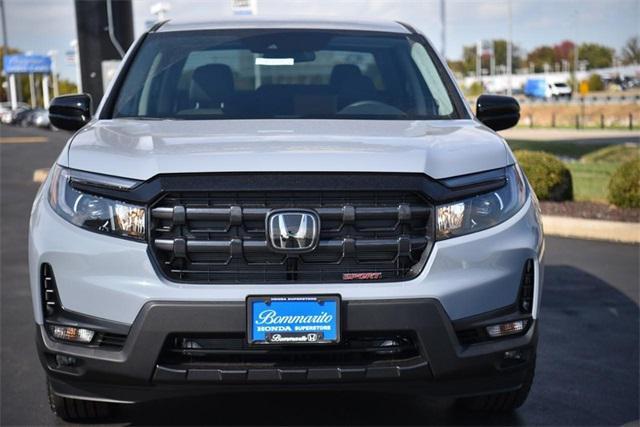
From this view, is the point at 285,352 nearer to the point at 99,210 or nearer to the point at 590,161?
the point at 99,210

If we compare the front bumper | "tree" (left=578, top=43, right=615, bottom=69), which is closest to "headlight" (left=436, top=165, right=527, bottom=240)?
the front bumper

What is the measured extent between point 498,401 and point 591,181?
1119 centimetres

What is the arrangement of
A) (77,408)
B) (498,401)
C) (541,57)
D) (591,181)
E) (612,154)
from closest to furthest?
(77,408) < (498,401) < (591,181) < (612,154) < (541,57)

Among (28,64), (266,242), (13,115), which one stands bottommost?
(13,115)

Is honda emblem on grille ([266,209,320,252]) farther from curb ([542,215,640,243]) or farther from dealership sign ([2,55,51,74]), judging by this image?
dealership sign ([2,55,51,74])

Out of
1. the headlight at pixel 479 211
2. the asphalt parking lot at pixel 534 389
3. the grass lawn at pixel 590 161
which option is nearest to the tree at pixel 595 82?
the grass lawn at pixel 590 161

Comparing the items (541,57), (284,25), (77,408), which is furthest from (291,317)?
(541,57)

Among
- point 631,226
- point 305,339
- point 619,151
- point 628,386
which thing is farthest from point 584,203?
point 619,151

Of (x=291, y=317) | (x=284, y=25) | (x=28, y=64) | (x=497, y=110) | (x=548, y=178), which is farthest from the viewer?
(x=28, y=64)

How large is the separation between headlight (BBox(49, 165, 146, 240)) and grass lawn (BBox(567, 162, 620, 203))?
8.74m

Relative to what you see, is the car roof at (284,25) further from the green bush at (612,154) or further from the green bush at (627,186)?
the green bush at (612,154)

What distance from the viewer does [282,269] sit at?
3.41 m

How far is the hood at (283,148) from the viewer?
3.41m

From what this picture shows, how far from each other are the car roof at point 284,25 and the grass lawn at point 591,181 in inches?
260
